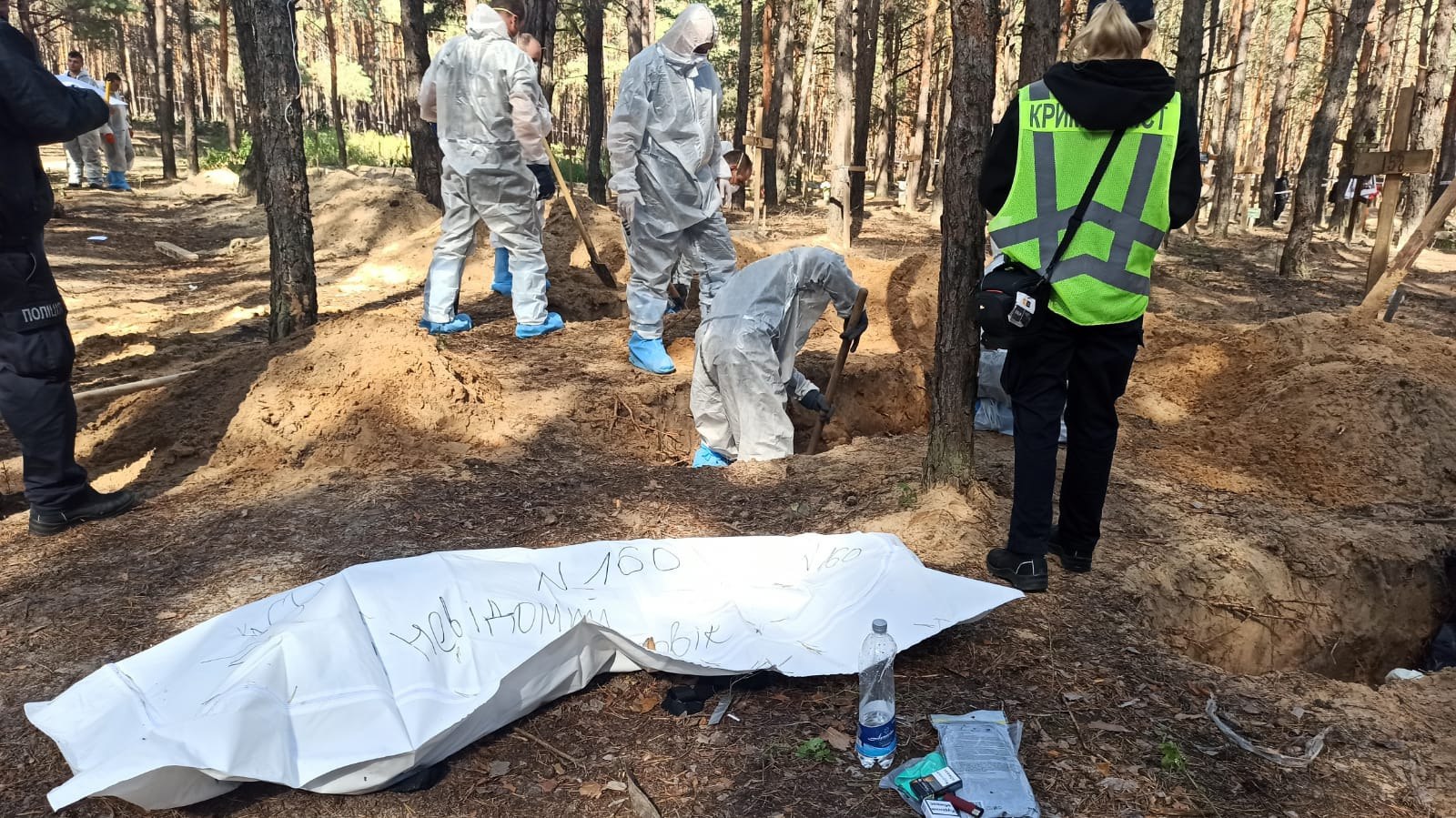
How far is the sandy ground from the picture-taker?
217 cm

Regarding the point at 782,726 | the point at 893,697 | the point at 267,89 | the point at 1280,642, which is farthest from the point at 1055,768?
the point at 267,89

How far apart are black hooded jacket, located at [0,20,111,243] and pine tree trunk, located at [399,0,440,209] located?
22.0 ft

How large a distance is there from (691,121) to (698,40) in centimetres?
50

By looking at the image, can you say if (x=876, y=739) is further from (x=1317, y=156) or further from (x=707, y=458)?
(x=1317, y=156)

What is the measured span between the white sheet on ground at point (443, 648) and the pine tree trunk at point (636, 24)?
1268 cm

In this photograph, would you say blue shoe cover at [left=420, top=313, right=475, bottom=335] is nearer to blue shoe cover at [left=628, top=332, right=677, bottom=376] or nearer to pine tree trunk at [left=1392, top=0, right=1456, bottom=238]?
blue shoe cover at [left=628, top=332, right=677, bottom=376]

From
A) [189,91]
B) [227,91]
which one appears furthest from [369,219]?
[227,91]

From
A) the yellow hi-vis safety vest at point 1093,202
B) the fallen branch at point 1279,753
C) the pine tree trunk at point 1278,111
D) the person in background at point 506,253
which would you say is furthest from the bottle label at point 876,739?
the pine tree trunk at point 1278,111

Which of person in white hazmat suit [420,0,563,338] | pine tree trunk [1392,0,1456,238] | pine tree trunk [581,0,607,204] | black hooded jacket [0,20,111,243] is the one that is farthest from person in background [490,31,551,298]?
pine tree trunk [1392,0,1456,238]

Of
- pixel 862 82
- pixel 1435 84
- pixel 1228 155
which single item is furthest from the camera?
pixel 1228 155

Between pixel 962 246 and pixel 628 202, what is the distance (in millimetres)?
3168

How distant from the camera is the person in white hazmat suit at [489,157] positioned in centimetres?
620

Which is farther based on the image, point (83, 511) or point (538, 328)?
point (538, 328)

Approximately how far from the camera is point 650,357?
598 cm
